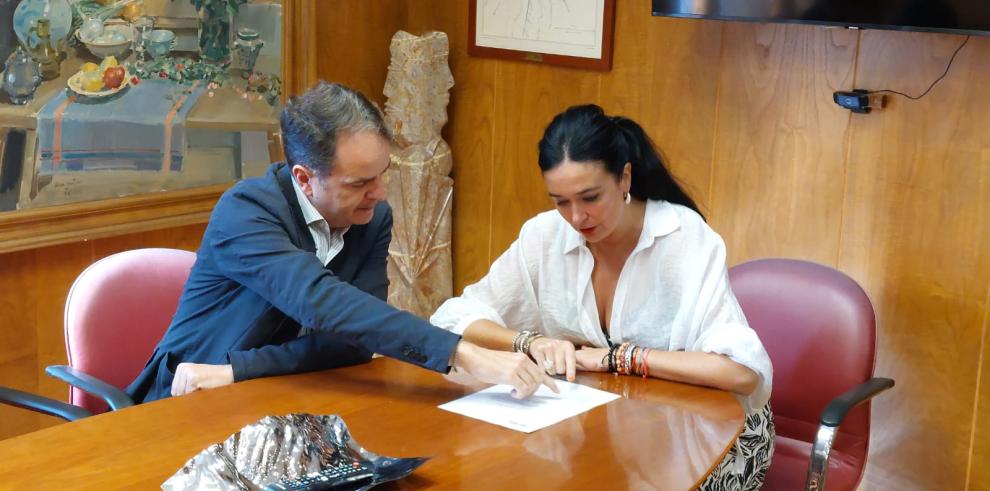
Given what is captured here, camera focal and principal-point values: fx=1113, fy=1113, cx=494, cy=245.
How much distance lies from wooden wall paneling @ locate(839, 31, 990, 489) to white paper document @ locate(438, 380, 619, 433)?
1397 millimetres

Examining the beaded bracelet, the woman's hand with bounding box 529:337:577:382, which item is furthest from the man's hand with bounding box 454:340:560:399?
the beaded bracelet

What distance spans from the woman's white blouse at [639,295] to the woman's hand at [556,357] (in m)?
0.24

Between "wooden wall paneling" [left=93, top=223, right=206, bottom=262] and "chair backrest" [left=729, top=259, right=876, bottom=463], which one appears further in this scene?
"wooden wall paneling" [left=93, top=223, right=206, bottom=262]

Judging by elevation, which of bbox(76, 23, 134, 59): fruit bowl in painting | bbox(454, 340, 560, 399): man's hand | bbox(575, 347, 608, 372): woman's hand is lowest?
bbox(575, 347, 608, 372): woman's hand

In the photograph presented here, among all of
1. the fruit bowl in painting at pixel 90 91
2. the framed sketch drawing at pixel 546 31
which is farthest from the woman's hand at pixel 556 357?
the fruit bowl in painting at pixel 90 91

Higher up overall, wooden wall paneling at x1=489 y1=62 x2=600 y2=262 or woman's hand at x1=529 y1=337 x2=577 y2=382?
wooden wall paneling at x1=489 y1=62 x2=600 y2=262

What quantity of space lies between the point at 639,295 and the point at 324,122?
82 cm

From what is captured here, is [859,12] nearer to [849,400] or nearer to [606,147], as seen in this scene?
[606,147]

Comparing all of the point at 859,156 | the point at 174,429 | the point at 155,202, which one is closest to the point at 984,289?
the point at 859,156

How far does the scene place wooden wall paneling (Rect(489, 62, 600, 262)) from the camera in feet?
13.1

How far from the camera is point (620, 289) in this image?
8.42 ft

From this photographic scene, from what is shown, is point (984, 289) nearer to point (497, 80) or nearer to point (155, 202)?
point (497, 80)

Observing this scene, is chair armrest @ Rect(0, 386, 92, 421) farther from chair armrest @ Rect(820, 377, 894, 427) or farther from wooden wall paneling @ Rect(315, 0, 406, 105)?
wooden wall paneling @ Rect(315, 0, 406, 105)

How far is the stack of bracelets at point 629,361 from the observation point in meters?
2.32
